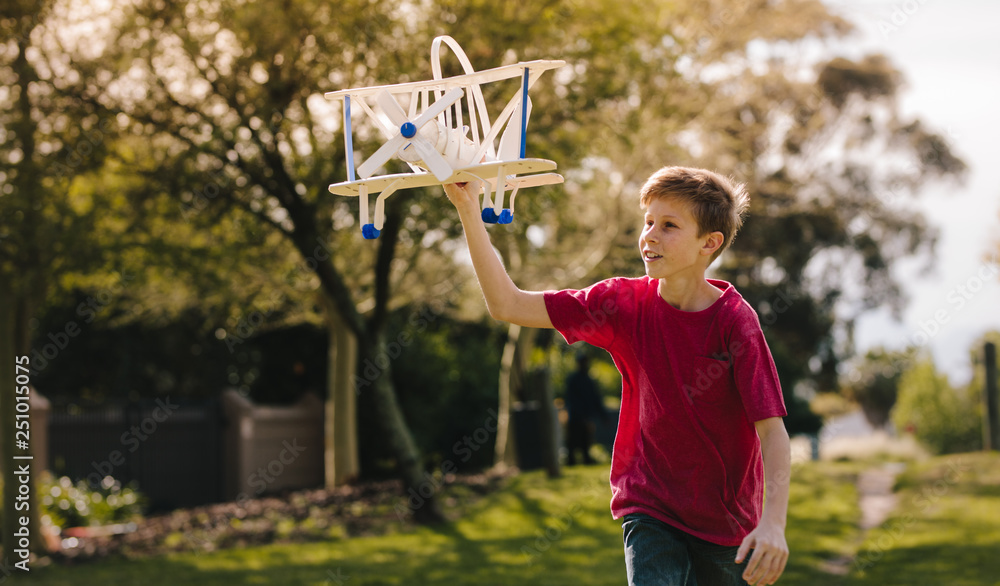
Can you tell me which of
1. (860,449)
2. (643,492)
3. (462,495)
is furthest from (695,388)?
(860,449)

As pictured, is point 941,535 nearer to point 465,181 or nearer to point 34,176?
point 465,181

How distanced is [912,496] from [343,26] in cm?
884

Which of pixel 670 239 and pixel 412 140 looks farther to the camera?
pixel 670 239

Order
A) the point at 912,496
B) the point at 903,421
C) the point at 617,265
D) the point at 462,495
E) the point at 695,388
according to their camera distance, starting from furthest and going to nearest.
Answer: the point at 903,421 → the point at 617,265 → the point at 462,495 → the point at 912,496 → the point at 695,388

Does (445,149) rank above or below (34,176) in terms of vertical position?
below

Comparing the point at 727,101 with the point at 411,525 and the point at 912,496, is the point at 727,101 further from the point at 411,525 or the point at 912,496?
the point at 411,525

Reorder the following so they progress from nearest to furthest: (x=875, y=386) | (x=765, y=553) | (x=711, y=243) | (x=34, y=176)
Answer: (x=765, y=553), (x=711, y=243), (x=34, y=176), (x=875, y=386)

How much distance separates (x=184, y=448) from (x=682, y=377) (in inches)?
509

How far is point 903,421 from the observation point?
20.0 m
